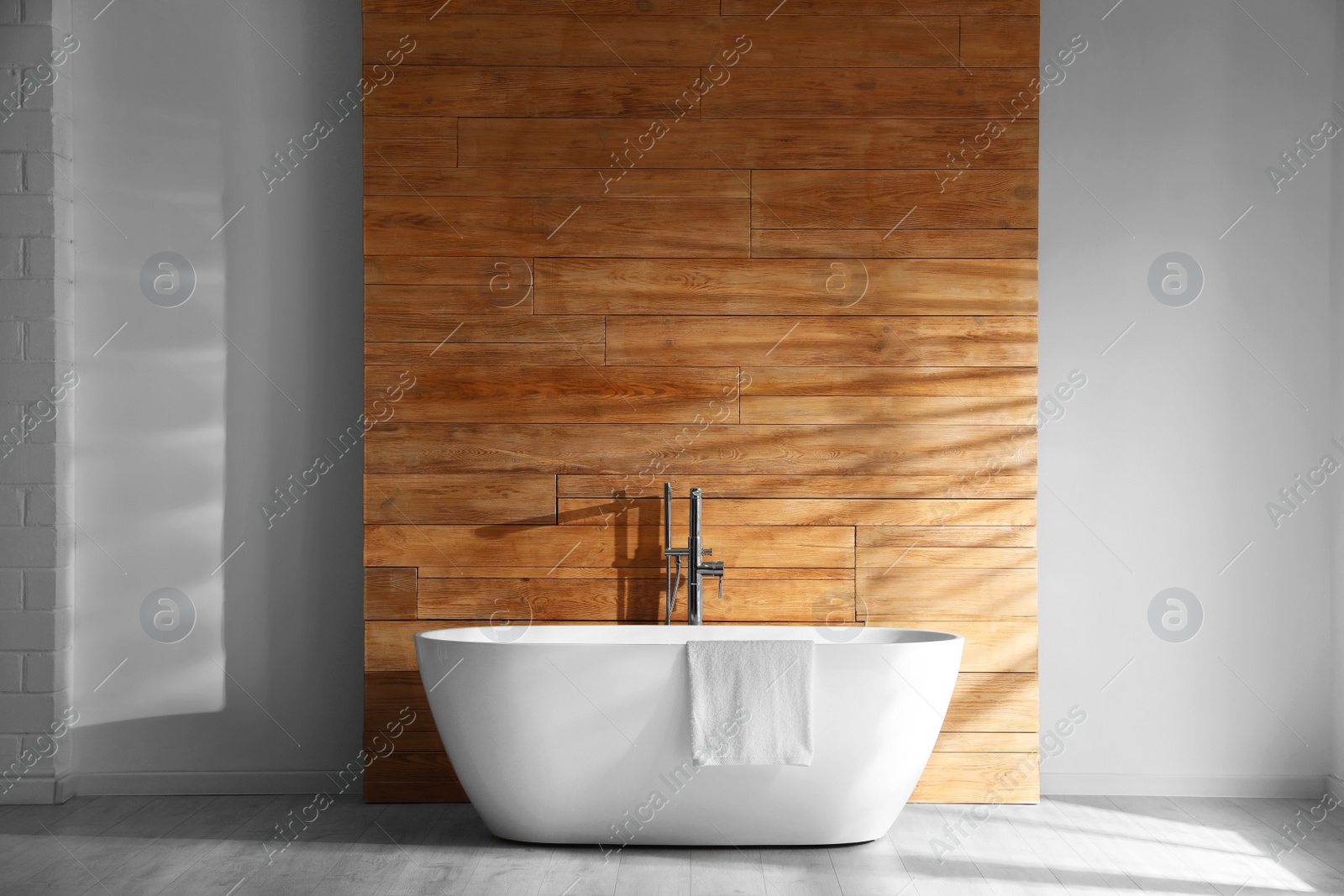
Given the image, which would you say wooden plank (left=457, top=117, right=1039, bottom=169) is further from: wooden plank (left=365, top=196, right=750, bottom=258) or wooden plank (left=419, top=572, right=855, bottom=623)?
wooden plank (left=419, top=572, right=855, bottom=623)

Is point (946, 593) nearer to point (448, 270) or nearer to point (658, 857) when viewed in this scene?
point (658, 857)

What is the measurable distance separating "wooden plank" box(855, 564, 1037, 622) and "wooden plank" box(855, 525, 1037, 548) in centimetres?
7

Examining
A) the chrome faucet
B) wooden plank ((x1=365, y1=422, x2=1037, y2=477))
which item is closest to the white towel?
the chrome faucet

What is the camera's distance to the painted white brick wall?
3.54m

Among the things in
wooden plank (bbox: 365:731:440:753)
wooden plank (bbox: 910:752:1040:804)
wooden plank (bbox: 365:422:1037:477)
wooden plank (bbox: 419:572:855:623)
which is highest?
wooden plank (bbox: 365:422:1037:477)

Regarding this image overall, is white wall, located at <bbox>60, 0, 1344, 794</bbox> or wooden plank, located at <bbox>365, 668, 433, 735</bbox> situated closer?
wooden plank, located at <bbox>365, 668, 433, 735</bbox>

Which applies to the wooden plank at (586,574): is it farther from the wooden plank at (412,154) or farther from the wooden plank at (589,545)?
the wooden plank at (412,154)

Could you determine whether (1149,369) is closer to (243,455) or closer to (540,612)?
(540,612)

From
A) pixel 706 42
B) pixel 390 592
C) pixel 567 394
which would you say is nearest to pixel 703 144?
pixel 706 42

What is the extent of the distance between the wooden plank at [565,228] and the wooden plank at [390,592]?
1.03 meters

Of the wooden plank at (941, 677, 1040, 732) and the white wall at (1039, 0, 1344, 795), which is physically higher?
the white wall at (1039, 0, 1344, 795)

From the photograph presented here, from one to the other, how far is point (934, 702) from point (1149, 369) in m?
1.52

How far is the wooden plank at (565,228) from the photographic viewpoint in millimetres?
3494

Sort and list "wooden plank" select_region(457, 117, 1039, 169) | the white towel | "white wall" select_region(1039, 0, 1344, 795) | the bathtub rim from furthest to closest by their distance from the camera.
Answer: "white wall" select_region(1039, 0, 1344, 795), "wooden plank" select_region(457, 117, 1039, 169), the bathtub rim, the white towel
